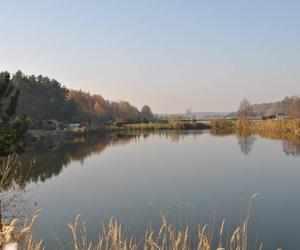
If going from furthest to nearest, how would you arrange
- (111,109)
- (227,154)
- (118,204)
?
(111,109)
(227,154)
(118,204)

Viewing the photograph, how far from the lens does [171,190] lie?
528 inches

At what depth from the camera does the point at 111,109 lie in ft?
292

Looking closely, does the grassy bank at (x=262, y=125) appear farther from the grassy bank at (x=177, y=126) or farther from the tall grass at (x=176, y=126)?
the tall grass at (x=176, y=126)

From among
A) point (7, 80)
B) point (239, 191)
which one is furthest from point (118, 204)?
point (7, 80)

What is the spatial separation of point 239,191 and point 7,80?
8.80 m

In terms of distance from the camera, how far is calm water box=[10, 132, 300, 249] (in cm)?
934

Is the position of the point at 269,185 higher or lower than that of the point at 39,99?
lower

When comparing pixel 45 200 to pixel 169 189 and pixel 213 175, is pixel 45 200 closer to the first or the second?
pixel 169 189

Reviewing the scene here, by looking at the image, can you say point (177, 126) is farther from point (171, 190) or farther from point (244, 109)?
point (171, 190)

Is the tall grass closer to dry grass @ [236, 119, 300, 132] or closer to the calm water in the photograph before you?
dry grass @ [236, 119, 300, 132]

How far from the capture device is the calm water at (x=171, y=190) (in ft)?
30.7

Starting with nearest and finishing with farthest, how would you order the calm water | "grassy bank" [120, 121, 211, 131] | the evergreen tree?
the calm water → the evergreen tree → "grassy bank" [120, 121, 211, 131]

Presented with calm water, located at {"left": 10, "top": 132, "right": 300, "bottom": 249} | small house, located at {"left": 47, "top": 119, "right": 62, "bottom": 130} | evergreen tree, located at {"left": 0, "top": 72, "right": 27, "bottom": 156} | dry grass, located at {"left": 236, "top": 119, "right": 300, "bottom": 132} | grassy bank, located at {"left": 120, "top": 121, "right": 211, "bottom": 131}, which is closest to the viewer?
calm water, located at {"left": 10, "top": 132, "right": 300, "bottom": 249}

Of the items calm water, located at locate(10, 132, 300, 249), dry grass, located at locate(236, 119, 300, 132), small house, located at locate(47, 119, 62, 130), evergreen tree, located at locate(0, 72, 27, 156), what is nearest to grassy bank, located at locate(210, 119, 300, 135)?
dry grass, located at locate(236, 119, 300, 132)
